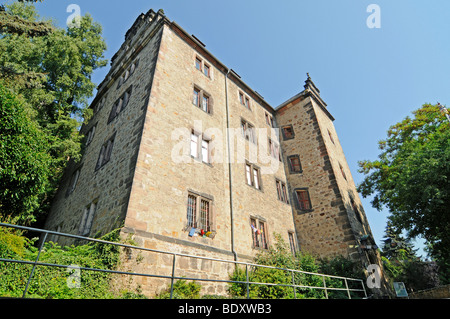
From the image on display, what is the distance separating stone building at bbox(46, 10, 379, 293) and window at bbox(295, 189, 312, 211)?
0.07 meters

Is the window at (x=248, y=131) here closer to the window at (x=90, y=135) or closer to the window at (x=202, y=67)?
the window at (x=202, y=67)

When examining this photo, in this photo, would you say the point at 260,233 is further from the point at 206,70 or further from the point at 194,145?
the point at 206,70

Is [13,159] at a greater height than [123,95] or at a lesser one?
lesser

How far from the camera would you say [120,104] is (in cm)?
1491

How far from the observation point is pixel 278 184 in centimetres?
1742

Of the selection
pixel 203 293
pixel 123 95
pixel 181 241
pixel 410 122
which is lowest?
pixel 203 293

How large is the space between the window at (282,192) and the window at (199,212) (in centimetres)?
680

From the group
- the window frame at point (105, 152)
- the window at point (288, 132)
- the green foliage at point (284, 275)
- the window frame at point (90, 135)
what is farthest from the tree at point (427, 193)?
the window frame at point (90, 135)

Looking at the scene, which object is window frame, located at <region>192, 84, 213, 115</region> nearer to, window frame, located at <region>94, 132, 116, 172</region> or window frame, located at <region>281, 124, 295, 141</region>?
window frame, located at <region>94, 132, 116, 172</region>

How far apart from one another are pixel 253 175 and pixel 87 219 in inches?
357

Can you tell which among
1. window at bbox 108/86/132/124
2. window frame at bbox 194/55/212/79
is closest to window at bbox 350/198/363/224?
window frame at bbox 194/55/212/79
